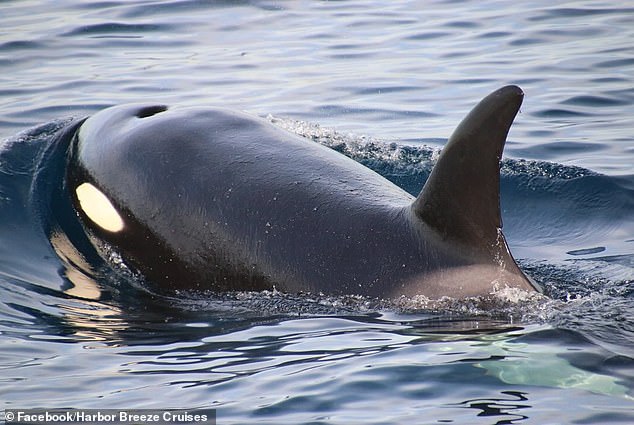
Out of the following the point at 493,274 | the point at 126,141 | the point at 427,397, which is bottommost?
the point at 427,397

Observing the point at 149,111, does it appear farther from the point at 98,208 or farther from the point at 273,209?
the point at 273,209

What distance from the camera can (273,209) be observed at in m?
8.12

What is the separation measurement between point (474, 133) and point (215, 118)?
294cm

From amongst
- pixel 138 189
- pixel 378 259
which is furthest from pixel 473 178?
pixel 138 189

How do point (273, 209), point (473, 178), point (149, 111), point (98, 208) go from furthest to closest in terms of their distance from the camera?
point (149, 111), point (98, 208), point (273, 209), point (473, 178)

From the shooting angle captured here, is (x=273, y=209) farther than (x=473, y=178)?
Yes

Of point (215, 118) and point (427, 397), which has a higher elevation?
point (215, 118)

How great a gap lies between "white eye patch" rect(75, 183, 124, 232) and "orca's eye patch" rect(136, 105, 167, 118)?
827mm

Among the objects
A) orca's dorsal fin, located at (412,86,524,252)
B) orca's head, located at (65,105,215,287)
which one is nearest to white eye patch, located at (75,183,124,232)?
orca's head, located at (65,105,215,287)

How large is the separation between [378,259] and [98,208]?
2.99 meters

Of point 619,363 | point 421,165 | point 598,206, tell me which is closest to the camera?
point 619,363

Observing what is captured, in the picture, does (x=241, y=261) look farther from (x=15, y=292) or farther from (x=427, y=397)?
(x=427, y=397)

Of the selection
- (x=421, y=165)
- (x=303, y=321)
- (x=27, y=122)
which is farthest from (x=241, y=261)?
(x=27, y=122)

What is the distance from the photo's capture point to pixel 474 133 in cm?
688
